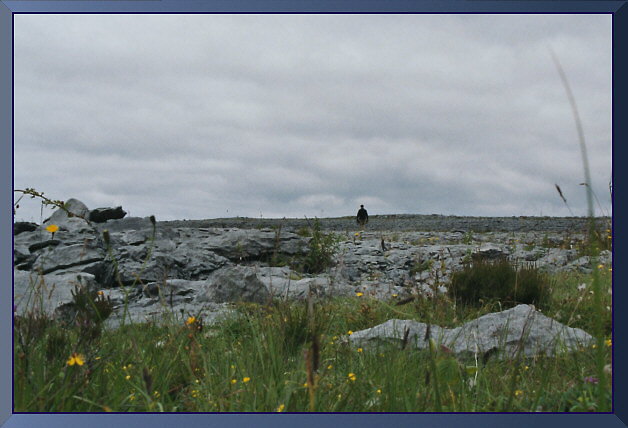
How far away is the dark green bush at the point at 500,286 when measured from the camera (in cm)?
570

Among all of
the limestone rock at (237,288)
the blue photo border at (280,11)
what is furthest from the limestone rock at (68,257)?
the blue photo border at (280,11)

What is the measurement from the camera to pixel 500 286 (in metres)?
5.87

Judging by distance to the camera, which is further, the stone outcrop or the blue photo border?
the stone outcrop

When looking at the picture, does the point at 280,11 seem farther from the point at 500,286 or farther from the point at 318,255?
the point at 318,255

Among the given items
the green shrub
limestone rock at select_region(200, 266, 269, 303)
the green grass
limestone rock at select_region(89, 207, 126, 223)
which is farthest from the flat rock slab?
limestone rock at select_region(89, 207, 126, 223)

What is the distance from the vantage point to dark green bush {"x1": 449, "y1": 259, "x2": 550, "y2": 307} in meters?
5.70

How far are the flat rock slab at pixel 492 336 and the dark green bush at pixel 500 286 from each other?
4.77 feet

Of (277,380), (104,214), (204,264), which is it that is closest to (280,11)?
(277,380)

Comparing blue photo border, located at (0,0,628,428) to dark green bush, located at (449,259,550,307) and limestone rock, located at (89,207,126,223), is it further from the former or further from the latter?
limestone rock, located at (89,207,126,223)

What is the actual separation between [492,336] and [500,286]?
6.92 ft

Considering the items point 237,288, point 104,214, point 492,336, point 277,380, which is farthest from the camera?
point 104,214

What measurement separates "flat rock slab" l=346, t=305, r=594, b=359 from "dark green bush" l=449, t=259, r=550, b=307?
4.77 ft

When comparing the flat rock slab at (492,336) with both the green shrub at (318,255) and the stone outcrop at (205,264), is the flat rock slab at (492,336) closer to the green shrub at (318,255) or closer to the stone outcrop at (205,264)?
the stone outcrop at (205,264)

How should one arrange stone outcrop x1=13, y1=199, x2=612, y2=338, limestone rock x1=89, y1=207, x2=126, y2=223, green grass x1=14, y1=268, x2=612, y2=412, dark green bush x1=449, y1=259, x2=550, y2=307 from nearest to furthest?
1. green grass x1=14, y1=268, x2=612, y2=412
2. dark green bush x1=449, y1=259, x2=550, y2=307
3. stone outcrop x1=13, y1=199, x2=612, y2=338
4. limestone rock x1=89, y1=207, x2=126, y2=223
